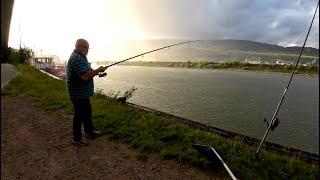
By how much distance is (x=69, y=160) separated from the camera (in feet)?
Answer: 23.2

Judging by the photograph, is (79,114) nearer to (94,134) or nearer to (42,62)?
(94,134)

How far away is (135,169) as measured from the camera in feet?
22.3

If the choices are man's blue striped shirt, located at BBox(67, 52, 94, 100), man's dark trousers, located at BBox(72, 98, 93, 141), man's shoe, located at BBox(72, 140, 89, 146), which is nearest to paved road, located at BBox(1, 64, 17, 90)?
man's blue striped shirt, located at BBox(67, 52, 94, 100)

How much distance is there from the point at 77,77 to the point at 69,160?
1697mm

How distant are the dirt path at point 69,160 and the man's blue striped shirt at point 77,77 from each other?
1.19 meters

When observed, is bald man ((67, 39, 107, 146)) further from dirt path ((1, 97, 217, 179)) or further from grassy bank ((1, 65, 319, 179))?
grassy bank ((1, 65, 319, 179))

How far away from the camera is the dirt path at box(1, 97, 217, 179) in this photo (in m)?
6.45

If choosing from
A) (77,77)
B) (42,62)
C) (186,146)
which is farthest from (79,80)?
(42,62)

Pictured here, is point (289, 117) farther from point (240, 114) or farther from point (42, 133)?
point (42, 133)

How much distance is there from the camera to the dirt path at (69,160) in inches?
254

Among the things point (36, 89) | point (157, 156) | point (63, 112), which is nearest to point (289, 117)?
point (36, 89)

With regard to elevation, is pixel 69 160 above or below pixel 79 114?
below

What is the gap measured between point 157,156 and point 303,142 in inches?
612

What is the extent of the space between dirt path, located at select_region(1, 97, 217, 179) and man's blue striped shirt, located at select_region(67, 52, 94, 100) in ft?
3.89
